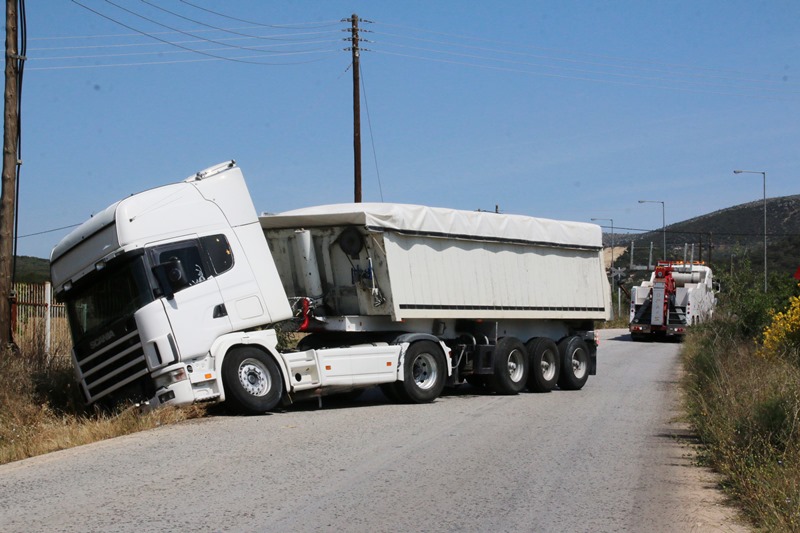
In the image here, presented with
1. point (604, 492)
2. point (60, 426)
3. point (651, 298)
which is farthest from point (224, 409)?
point (651, 298)

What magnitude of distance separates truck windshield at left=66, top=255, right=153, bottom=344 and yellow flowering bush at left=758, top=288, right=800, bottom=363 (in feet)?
32.1

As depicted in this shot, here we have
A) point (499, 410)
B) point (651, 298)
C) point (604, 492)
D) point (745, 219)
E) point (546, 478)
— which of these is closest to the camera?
point (604, 492)

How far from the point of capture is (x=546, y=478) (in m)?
9.26

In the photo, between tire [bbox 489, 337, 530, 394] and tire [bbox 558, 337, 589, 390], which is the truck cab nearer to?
tire [bbox 489, 337, 530, 394]

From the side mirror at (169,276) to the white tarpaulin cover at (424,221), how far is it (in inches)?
130

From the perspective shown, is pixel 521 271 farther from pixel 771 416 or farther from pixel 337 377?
pixel 771 416

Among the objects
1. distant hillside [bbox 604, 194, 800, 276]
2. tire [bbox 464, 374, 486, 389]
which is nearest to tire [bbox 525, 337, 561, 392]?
tire [bbox 464, 374, 486, 389]

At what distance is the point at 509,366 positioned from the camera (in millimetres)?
18750

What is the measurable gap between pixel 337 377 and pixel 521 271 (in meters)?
5.23

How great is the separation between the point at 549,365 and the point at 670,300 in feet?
82.5

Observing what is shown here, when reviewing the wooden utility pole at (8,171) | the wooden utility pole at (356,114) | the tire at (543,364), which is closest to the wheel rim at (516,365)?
the tire at (543,364)

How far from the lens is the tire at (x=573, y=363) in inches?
794

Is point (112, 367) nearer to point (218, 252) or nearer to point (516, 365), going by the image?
point (218, 252)

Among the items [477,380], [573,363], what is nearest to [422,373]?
[477,380]
